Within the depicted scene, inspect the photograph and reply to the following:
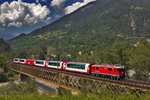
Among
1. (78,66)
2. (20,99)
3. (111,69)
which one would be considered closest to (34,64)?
(78,66)

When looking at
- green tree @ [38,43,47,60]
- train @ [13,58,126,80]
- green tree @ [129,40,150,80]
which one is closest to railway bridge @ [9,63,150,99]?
train @ [13,58,126,80]

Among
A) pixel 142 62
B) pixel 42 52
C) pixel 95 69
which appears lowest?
pixel 95 69

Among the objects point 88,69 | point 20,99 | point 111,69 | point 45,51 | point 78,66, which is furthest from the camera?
point 45,51

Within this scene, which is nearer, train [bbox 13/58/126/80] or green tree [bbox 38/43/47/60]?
train [bbox 13/58/126/80]

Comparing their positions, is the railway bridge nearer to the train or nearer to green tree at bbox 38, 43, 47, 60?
the train

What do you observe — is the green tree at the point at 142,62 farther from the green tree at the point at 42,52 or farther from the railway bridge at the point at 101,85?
the green tree at the point at 42,52

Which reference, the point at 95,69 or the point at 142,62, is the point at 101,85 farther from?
the point at 142,62

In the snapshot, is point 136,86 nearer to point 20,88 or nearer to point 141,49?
point 141,49

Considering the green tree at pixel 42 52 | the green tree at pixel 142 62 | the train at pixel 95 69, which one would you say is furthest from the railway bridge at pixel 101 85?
the green tree at pixel 42 52

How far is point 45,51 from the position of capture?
13488 cm

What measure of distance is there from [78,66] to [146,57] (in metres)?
25.1

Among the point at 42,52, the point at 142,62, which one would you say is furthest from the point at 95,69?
the point at 42,52

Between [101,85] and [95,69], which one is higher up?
[95,69]

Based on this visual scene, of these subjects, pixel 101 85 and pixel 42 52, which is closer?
pixel 101 85
